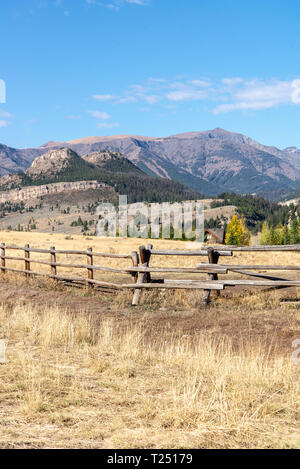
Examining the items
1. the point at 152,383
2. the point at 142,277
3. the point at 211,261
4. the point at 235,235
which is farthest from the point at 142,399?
the point at 235,235

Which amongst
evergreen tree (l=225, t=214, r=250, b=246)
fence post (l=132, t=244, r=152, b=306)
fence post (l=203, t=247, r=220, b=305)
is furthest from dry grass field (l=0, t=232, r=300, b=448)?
evergreen tree (l=225, t=214, r=250, b=246)

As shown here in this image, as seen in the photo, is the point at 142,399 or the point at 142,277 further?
the point at 142,277

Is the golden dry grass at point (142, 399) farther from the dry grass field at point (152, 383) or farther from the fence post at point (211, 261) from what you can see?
the fence post at point (211, 261)

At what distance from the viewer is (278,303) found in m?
11.4

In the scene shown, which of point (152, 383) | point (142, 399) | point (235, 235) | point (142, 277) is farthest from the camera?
point (235, 235)

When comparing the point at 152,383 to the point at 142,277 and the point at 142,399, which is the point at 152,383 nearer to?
the point at 142,399

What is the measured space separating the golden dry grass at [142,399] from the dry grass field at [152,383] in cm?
1

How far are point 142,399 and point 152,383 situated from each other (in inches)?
27.8

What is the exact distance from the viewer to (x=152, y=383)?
585 centimetres

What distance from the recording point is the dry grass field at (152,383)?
14.1ft

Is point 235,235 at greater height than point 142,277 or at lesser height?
lesser

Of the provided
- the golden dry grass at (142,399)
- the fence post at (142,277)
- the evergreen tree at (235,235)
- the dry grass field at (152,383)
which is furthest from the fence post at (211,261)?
the evergreen tree at (235,235)
